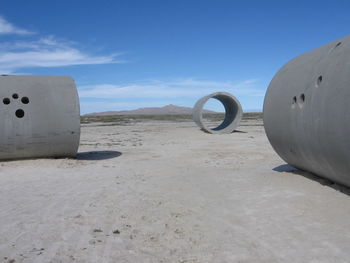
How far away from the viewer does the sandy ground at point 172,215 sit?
3.92 metres

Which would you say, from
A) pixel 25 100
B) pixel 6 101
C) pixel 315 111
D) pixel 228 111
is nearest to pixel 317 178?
pixel 315 111

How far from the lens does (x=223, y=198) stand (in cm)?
613

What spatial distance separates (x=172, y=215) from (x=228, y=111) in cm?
A: 1873

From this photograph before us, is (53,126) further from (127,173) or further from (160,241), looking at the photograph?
(160,241)

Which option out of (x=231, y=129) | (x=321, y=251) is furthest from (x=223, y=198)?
(x=231, y=129)

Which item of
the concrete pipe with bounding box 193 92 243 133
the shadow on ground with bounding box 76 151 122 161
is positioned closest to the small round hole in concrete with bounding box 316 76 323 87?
the shadow on ground with bounding box 76 151 122 161

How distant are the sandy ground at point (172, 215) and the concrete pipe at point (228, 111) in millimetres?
11429

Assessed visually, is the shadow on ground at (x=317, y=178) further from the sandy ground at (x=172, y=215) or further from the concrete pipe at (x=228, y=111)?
the concrete pipe at (x=228, y=111)

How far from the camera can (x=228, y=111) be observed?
23438 millimetres

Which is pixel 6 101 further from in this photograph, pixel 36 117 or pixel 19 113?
pixel 36 117

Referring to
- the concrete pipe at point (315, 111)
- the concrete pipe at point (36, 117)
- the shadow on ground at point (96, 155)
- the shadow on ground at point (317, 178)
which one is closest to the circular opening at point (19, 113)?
the concrete pipe at point (36, 117)

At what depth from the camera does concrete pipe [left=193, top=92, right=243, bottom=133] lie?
2045 cm

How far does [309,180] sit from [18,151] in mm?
7512

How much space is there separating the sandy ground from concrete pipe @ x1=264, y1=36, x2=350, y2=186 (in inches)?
22.7
